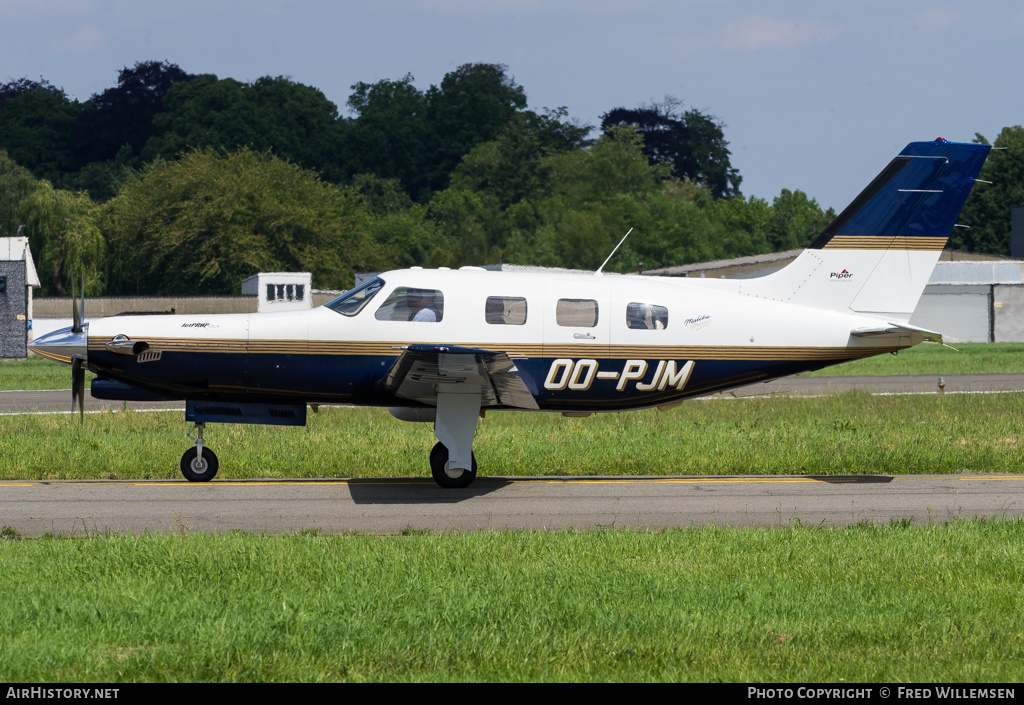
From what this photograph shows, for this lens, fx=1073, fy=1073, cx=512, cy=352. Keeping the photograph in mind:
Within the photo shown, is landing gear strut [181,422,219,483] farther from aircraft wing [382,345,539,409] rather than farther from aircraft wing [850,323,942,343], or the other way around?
aircraft wing [850,323,942,343]

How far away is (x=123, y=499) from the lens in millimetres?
12570

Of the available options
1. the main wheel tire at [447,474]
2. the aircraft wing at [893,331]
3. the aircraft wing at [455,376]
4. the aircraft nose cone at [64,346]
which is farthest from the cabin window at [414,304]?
the aircraft wing at [893,331]

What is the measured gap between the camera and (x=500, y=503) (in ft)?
41.4

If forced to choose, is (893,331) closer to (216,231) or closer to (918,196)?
(918,196)

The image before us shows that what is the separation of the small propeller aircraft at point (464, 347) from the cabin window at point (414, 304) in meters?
0.01

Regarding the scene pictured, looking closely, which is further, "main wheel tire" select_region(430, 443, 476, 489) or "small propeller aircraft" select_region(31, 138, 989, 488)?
"main wheel tire" select_region(430, 443, 476, 489)

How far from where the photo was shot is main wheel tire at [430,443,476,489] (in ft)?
44.7

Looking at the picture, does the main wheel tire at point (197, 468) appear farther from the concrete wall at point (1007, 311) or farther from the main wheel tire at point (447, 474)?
the concrete wall at point (1007, 311)

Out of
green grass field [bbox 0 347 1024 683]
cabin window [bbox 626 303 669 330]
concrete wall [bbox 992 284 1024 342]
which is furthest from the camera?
concrete wall [bbox 992 284 1024 342]

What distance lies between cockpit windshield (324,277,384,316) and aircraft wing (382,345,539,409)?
899mm

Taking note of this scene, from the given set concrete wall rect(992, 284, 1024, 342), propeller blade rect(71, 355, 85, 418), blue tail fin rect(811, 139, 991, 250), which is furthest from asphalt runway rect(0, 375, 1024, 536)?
concrete wall rect(992, 284, 1024, 342)

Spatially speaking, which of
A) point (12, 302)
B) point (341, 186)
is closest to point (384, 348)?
point (12, 302)

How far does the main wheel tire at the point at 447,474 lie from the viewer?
13.6 m
